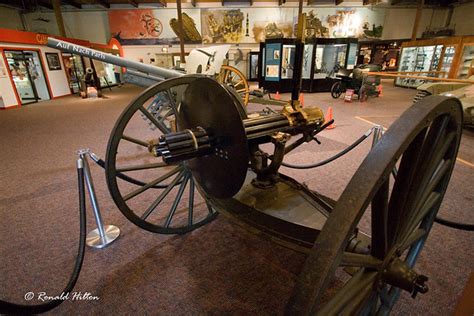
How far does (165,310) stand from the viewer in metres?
1.52

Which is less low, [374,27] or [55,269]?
[374,27]

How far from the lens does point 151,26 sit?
55.0ft

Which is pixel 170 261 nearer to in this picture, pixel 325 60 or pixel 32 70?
pixel 32 70

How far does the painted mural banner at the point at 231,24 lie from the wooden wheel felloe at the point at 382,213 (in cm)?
1720

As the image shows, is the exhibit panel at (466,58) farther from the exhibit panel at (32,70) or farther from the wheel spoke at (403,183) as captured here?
the exhibit panel at (32,70)

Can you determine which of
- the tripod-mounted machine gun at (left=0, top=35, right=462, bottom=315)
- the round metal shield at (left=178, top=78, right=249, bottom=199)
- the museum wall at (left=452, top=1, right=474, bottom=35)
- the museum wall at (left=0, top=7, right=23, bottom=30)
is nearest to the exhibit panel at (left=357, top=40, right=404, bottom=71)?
the museum wall at (left=452, top=1, right=474, bottom=35)

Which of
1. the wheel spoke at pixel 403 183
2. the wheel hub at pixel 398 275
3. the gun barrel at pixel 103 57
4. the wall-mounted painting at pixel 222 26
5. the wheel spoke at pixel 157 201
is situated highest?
the wall-mounted painting at pixel 222 26

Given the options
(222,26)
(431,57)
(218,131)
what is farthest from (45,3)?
(431,57)

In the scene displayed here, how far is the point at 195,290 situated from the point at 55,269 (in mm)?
1085

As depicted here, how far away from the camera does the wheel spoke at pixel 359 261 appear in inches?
27.9

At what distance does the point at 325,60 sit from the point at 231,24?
7.61 meters

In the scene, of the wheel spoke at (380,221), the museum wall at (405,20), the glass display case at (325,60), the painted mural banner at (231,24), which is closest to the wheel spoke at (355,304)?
the wheel spoke at (380,221)

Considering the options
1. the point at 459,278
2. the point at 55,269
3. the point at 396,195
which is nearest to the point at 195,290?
the point at 55,269

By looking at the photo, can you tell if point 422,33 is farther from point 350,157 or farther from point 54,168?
point 54,168
